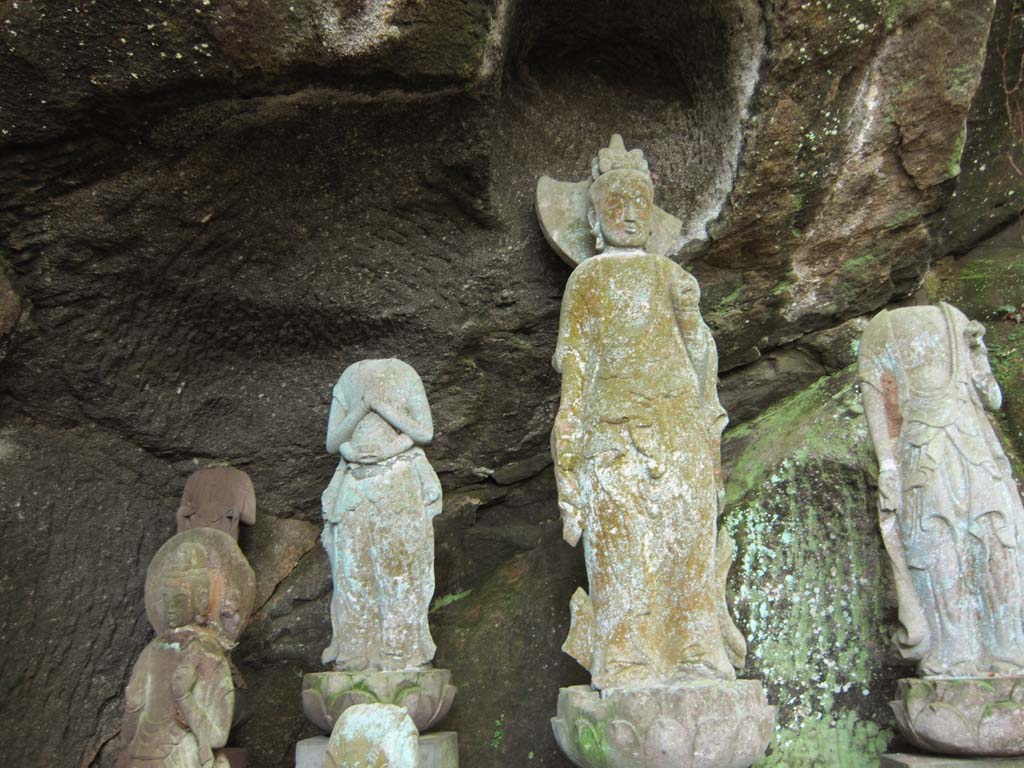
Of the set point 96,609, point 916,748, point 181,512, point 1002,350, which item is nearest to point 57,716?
point 96,609

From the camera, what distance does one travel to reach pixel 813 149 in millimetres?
5094

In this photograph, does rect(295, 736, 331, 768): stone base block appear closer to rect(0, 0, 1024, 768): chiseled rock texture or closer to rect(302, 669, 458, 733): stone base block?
rect(302, 669, 458, 733): stone base block

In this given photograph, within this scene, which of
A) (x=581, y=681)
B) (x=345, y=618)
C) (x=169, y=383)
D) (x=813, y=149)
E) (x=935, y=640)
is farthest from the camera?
(x=169, y=383)

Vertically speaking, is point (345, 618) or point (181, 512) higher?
point (181, 512)

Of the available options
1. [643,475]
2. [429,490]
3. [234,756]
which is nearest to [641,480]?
[643,475]

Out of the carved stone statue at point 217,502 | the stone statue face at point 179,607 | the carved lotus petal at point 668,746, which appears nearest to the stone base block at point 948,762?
the carved lotus petal at point 668,746

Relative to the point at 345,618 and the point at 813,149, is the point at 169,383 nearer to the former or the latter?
the point at 345,618

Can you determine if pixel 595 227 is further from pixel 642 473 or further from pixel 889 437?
pixel 889 437

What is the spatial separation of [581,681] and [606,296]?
2.01m

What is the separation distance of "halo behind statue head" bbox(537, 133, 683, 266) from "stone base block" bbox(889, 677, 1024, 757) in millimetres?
2740

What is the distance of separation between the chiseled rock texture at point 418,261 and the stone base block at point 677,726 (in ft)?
3.43

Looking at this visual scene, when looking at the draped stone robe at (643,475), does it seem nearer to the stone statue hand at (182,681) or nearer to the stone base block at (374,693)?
the stone base block at (374,693)

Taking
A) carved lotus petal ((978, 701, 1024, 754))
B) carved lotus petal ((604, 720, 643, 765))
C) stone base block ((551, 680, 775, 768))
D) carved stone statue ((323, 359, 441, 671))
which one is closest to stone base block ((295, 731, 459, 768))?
carved stone statue ((323, 359, 441, 671))

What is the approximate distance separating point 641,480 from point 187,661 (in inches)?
90.3
